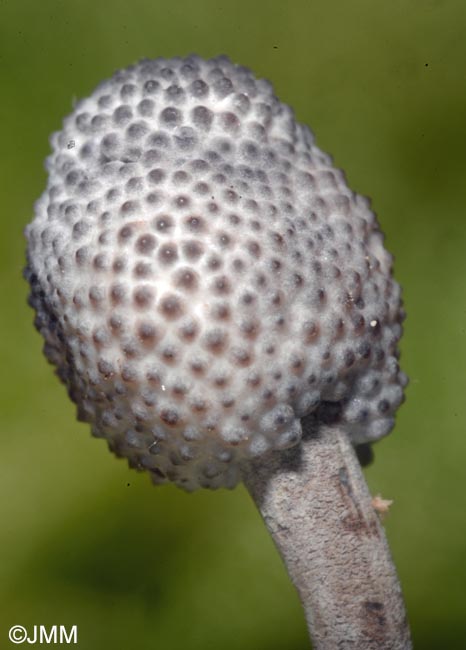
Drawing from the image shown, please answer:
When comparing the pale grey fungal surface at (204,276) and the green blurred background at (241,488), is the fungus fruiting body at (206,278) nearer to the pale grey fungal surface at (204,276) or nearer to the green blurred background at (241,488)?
the pale grey fungal surface at (204,276)

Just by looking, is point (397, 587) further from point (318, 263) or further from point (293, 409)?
point (318, 263)

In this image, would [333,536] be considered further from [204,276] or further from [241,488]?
[241,488]

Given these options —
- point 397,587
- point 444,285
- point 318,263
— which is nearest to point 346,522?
point 397,587

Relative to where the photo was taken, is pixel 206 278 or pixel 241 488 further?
pixel 241 488

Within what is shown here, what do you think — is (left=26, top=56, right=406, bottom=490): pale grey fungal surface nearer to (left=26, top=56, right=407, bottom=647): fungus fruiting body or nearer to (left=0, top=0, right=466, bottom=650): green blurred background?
(left=26, top=56, right=407, bottom=647): fungus fruiting body

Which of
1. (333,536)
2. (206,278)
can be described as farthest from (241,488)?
(206,278)

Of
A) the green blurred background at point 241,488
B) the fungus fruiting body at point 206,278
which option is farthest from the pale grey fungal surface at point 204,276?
the green blurred background at point 241,488
